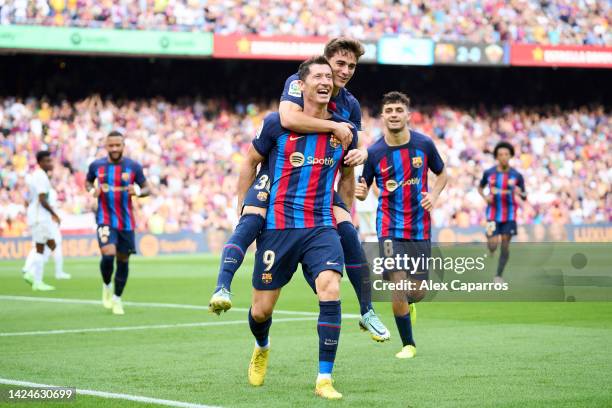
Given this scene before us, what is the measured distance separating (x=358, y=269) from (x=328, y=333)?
157 cm

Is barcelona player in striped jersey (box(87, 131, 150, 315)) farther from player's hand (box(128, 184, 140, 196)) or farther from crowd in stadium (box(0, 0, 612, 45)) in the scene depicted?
crowd in stadium (box(0, 0, 612, 45))

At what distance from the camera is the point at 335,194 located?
848cm

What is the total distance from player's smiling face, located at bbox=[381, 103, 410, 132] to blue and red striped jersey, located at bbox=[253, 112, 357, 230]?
7.63 feet

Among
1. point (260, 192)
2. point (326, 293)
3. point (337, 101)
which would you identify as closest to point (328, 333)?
point (326, 293)

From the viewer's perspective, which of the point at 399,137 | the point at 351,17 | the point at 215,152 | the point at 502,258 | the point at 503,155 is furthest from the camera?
the point at 351,17

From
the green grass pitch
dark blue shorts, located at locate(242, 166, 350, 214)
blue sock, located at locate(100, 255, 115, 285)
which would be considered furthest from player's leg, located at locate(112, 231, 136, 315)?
dark blue shorts, located at locate(242, 166, 350, 214)

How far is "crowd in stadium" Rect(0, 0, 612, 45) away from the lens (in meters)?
33.7

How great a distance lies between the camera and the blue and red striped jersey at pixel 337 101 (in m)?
7.64

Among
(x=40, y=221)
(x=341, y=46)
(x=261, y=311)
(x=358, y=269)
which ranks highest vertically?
(x=341, y=46)

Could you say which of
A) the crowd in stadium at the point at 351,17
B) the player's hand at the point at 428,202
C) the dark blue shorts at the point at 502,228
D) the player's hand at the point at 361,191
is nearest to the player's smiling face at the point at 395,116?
the player's hand at the point at 361,191

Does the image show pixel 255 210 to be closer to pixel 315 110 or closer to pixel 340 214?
pixel 315 110

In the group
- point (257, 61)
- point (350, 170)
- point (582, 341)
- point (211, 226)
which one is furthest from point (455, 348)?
point (257, 61)

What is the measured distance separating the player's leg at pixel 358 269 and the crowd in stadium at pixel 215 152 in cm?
2290

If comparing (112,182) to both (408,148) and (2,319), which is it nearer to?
(2,319)
